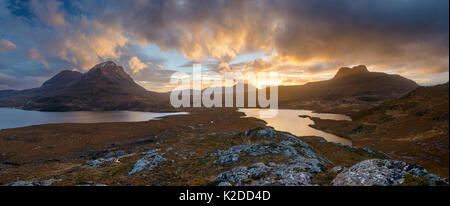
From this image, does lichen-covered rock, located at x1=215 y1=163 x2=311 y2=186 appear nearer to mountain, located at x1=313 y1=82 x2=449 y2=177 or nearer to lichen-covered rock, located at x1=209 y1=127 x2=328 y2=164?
lichen-covered rock, located at x1=209 y1=127 x2=328 y2=164

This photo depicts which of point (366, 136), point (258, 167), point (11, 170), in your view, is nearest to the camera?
point (258, 167)

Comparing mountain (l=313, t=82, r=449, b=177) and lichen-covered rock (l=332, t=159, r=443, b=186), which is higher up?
lichen-covered rock (l=332, t=159, r=443, b=186)

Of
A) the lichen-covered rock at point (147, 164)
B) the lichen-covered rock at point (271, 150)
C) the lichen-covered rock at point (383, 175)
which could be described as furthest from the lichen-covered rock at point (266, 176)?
the lichen-covered rock at point (147, 164)

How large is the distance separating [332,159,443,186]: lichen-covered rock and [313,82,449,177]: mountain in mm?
40413

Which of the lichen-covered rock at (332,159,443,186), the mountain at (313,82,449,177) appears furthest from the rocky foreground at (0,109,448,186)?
the mountain at (313,82,449,177)

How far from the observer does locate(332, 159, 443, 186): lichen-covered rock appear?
1252 centimetres

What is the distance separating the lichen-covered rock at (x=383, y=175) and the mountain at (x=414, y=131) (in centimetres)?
4041

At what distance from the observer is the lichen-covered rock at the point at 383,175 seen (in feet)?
41.1

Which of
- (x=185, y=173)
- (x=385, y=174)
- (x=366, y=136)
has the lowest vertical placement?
(x=366, y=136)

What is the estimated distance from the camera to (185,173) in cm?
2661

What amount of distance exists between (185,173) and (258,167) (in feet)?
38.3
